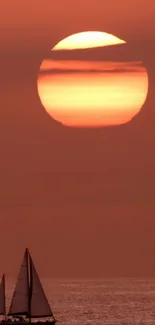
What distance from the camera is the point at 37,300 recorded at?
433 ft

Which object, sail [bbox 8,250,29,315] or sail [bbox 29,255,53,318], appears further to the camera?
sail [bbox 29,255,53,318]

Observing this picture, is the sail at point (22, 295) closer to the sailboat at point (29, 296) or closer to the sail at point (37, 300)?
the sailboat at point (29, 296)

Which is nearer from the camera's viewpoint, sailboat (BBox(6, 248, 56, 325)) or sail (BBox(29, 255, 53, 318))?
sailboat (BBox(6, 248, 56, 325))

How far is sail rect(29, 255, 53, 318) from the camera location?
131 meters

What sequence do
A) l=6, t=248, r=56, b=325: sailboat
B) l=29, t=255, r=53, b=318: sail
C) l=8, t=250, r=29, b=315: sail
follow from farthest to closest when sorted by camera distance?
1. l=29, t=255, r=53, b=318: sail
2. l=6, t=248, r=56, b=325: sailboat
3. l=8, t=250, r=29, b=315: sail

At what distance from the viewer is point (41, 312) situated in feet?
435

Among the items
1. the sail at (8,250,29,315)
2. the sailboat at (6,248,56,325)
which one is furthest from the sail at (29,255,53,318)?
the sail at (8,250,29,315)

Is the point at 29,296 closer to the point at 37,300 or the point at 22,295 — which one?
the point at 22,295

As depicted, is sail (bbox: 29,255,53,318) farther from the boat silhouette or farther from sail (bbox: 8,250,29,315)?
sail (bbox: 8,250,29,315)

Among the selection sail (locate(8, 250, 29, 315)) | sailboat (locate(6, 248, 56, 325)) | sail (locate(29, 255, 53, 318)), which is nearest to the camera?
sail (locate(8, 250, 29, 315))

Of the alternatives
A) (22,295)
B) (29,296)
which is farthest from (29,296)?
(22,295)

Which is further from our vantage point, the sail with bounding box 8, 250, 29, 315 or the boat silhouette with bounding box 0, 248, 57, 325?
the boat silhouette with bounding box 0, 248, 57, 325

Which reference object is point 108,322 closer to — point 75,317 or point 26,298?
point 75,317

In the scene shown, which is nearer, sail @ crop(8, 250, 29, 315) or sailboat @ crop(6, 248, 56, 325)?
sail @ crop(8, 250, 29, 315)
